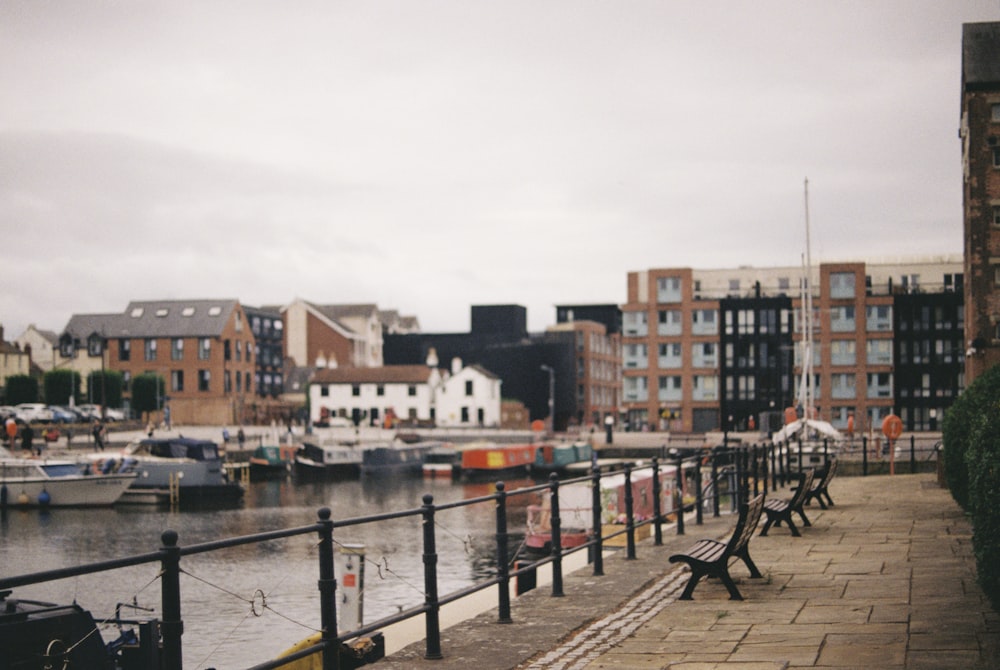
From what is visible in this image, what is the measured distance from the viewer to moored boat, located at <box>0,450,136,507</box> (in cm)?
5800

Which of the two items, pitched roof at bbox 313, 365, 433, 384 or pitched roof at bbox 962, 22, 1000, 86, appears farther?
pitched roof at bbox 313, 365, 433, 384

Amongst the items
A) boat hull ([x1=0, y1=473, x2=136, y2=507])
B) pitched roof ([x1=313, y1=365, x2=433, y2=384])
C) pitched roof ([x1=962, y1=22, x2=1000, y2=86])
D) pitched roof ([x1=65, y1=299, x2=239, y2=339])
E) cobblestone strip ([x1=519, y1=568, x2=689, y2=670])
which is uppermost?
pitched roof ([x1=962, y1=22, x2=1000, y2=86])

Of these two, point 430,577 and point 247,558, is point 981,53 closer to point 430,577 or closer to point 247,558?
point 247,558

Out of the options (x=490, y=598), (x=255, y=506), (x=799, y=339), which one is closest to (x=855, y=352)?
(x=799, y=339)

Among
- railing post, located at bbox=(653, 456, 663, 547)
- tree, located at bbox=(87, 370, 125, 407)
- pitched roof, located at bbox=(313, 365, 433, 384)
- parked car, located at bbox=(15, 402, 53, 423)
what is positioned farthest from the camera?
pitched roof, located at bbox=(313, 365, 433, 384)

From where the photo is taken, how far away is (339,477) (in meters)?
82.8

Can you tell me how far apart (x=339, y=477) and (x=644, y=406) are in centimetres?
3049

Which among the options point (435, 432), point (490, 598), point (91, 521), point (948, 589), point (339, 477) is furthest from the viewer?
point (435, 432)

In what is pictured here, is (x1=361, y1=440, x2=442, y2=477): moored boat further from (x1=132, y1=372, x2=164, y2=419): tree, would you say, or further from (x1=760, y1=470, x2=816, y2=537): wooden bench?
(x1=760, y1=470, x2=816, y2=537): wooden bench

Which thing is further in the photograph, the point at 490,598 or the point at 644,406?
the point at 644,406

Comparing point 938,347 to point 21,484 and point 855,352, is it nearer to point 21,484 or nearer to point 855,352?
point 855,352

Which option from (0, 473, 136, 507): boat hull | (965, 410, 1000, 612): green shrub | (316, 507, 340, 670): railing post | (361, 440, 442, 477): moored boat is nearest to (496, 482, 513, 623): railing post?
(316, 507, 340, 670): railing post

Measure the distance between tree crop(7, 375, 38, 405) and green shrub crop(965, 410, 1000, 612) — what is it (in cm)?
11458

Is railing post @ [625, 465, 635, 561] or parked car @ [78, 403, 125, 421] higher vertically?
railing post @ [625, 465, 635, 561]
